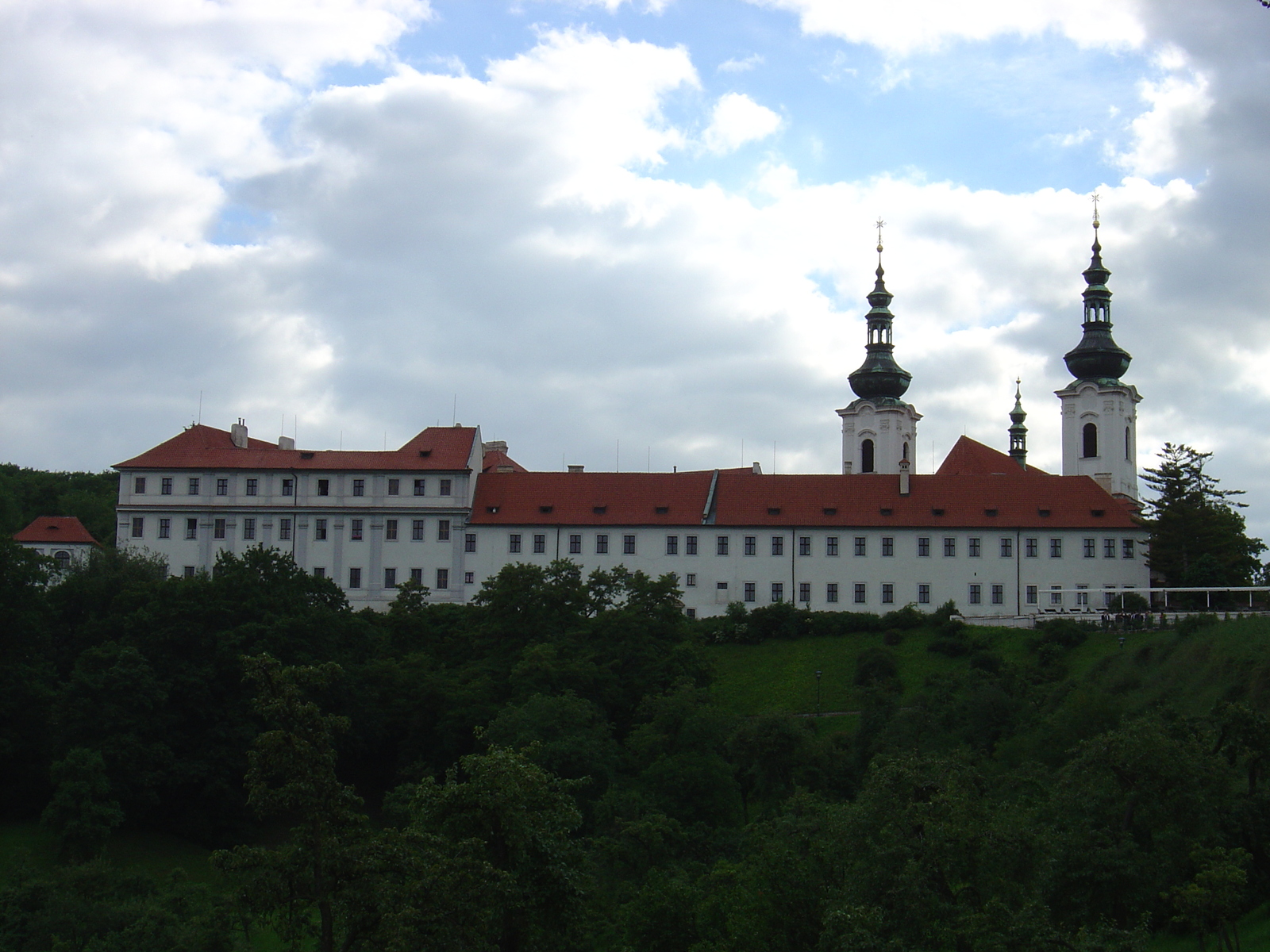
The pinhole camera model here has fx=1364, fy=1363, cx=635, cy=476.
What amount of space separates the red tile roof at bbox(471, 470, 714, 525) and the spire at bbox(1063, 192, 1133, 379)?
2334 centimetres

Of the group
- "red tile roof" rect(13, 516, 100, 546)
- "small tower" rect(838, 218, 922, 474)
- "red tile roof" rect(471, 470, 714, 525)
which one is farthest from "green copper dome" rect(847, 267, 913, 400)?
"red tile roof" rect(13, 516, 100, 546)

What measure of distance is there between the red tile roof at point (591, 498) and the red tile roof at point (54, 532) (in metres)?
21.9

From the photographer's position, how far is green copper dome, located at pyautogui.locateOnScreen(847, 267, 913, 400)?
82.1m

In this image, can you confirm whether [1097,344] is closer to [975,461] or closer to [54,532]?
[975,461]

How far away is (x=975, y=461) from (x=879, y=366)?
350 inches

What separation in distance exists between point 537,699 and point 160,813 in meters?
13.4

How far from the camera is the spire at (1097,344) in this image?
249 ft

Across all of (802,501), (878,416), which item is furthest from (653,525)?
(878,416)

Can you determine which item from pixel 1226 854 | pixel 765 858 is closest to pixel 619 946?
pixel 765 858

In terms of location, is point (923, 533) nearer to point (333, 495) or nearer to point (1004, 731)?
point (1004, 731)

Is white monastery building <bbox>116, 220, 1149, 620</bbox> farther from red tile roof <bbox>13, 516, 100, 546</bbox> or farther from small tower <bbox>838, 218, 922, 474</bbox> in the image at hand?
small tower <bbox>838, 218, 922, 474</bbox>

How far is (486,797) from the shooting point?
1927cm

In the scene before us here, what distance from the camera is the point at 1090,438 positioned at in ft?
247

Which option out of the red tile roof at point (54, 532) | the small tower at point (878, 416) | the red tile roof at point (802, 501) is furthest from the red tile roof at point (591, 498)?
the red tile roof at point (54, 532)
